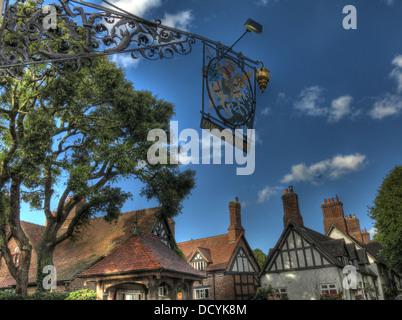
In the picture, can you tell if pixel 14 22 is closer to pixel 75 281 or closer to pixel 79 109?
pixel 79 109

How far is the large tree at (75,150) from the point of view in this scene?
700 inches

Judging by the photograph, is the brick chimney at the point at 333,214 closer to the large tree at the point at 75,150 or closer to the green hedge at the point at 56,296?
the large tree at the point at 75,150

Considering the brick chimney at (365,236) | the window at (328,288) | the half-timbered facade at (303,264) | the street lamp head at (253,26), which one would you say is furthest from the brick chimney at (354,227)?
the street lamp head at (253,26)

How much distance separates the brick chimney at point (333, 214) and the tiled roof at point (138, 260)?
25.6 meters

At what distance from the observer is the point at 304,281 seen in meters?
25.7

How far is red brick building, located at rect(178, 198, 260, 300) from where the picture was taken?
99.0ft

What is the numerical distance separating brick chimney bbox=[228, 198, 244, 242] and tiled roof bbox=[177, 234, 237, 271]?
0.92 metres

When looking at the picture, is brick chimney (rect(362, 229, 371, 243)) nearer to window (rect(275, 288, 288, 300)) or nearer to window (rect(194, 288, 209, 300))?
window (rect(275, 288, 288, 300))

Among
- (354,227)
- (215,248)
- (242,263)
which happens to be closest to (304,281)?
(242,263)

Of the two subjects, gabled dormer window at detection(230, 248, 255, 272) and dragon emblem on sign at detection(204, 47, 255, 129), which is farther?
gabled dormer window at detection(230, 248, 255, 272)

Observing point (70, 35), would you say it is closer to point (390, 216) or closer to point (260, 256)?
point (390, 216)

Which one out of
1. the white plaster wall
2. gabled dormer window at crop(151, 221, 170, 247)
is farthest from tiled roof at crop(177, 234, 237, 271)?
gabled dormer window at crop(151, 221, 170, 247)

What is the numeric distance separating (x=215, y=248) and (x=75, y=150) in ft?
60.8

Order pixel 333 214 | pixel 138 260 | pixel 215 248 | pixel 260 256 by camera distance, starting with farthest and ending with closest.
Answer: pixel 260 256 → pixel 333 214 → pixel 215 248 → pixel 138 260
